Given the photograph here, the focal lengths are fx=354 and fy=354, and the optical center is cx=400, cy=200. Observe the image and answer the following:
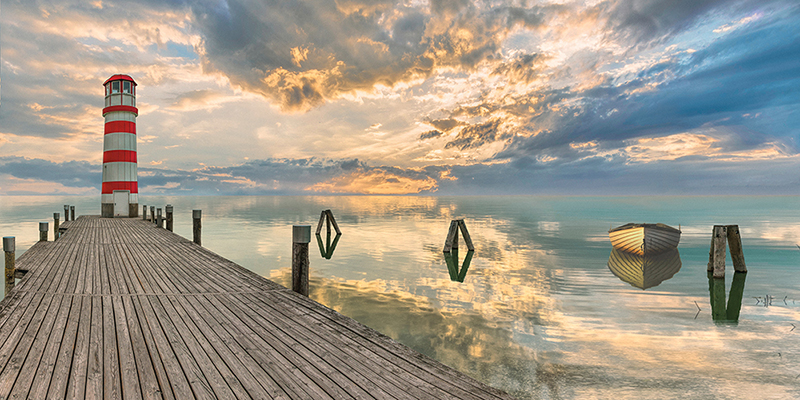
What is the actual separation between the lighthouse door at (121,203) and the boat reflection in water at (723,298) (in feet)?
104

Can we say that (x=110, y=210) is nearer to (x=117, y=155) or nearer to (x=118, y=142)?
(x=117, y=155)

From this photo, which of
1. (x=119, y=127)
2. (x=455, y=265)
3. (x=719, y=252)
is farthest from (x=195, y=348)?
(x=119, y=127)

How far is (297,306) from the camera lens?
6.07 meters

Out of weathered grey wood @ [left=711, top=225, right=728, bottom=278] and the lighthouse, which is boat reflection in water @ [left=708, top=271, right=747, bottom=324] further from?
the lighthouse

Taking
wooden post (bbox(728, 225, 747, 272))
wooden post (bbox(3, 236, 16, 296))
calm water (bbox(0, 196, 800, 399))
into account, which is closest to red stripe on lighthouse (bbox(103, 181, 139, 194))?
calm water (bbox(0, 196, 800, 399))

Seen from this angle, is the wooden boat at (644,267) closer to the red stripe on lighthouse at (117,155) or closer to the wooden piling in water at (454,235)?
the wooden piling in water at (454,235)

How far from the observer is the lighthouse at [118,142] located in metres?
23.7

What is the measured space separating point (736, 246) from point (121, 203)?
34.8 metres

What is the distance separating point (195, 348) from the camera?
4.24 metres

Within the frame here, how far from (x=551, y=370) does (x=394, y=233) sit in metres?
24.8

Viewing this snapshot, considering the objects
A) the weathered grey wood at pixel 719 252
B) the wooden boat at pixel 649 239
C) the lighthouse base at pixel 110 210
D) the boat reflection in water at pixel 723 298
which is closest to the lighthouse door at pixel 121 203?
the lighthouse base at pixel 110 210

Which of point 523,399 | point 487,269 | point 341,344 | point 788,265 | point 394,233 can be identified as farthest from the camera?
point 394,233

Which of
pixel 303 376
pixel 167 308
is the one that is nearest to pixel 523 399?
pixel 303 376

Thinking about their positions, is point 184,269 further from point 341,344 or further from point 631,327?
point 631,327
